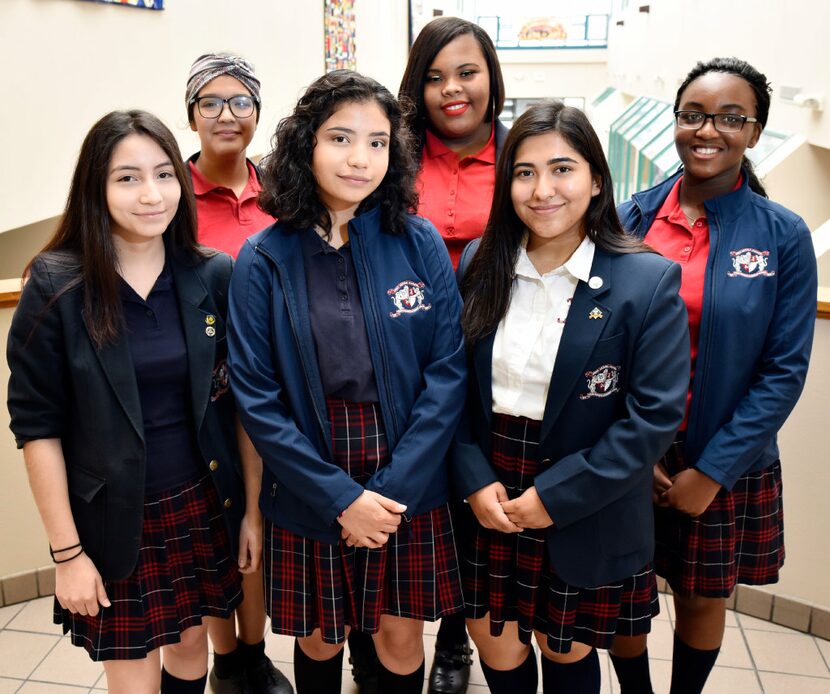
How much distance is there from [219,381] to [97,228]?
1.47 feet

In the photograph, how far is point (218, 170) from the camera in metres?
2.26

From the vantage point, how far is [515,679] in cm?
189

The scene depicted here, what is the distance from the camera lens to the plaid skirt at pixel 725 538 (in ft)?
6.05

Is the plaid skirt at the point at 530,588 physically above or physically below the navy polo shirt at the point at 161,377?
below

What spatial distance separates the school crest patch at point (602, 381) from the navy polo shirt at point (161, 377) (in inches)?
36.6

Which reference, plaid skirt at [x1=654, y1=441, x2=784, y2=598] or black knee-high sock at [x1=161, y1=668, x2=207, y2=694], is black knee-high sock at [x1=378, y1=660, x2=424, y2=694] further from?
plaid skirt at [x1=654, y1=441, x2=784, y2=598]

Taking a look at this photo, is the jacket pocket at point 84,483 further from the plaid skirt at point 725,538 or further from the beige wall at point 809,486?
the beige wall at point 809,486

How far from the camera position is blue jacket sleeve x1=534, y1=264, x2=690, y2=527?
62.1 inches

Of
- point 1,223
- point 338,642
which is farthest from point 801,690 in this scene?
point 1,223

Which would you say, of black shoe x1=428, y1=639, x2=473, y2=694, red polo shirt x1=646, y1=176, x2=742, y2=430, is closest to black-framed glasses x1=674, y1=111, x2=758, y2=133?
red polo shirt x1=646, y1=176, x2=742, y2=430

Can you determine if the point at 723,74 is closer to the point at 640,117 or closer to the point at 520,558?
the point at 520,558

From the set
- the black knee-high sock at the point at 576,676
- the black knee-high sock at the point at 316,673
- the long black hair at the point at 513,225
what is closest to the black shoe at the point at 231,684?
the black knee-high sock at the point at 316,673

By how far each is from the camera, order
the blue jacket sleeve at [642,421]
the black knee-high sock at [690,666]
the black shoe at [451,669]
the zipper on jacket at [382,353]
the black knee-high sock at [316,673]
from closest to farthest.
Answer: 1. the blue jacket sleeve at [642,421]
2. the zipper on jacket at [382,353]
3. the black knee-high sock at [316,673]
4. the black knee-high sock at [690,666]
5. the black shoe at [451,669]

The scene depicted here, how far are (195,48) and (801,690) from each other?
16.5 ft
